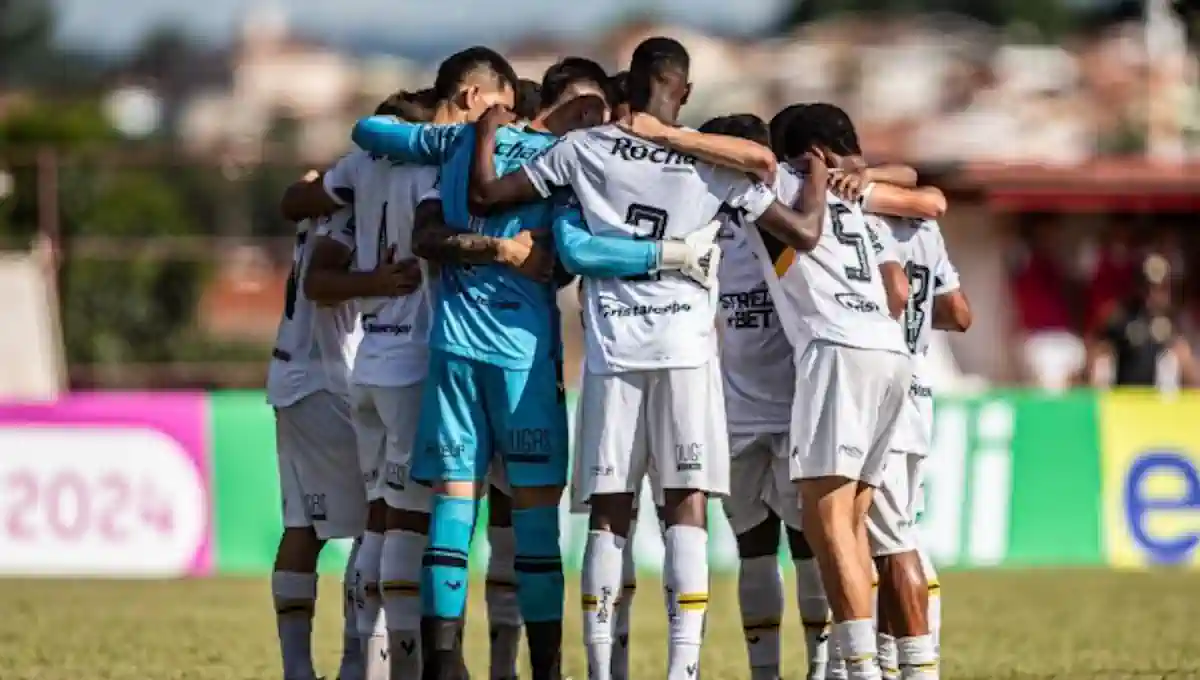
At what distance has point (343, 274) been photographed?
9992 millimetres

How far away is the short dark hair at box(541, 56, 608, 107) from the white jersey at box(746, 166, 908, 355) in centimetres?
99

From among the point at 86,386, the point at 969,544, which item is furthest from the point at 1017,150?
the point at 969,544

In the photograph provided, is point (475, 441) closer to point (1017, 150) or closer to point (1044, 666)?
point (1044, 666)

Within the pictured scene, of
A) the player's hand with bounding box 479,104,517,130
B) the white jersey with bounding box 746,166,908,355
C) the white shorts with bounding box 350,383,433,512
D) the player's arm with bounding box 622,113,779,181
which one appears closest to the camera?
the player's arm with bounding box 622,113,779,181

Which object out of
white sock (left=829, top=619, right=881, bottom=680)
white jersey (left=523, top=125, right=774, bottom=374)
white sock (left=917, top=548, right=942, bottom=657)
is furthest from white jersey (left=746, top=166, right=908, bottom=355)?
white sock (left=829, top=619, right=881, bottom=680)

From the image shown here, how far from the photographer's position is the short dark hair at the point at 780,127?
1000 cm

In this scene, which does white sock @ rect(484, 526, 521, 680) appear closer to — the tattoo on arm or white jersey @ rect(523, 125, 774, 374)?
white jersey @ rect(523, 125, 774, 374)

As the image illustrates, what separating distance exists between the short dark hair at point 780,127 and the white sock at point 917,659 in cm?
224

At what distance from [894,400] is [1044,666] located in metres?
2.91

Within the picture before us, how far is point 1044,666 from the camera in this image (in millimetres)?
11977

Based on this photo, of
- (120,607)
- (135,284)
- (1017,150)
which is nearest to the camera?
(120,607)

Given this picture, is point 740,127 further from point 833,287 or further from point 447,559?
point 447,559

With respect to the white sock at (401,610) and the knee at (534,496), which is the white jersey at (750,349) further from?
the white sock at (401,610)

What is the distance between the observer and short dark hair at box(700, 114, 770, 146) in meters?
9.98
